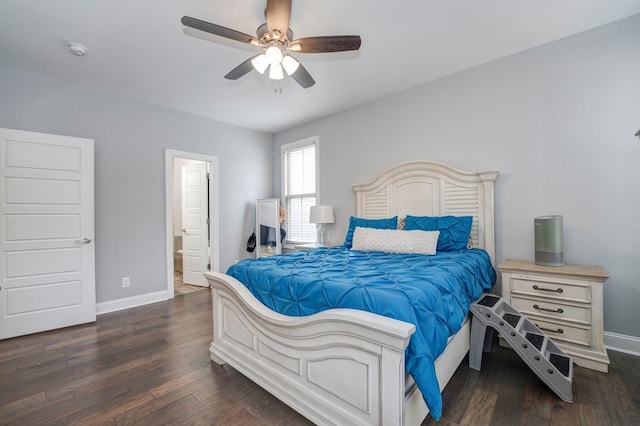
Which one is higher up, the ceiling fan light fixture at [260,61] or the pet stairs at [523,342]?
the ceiling fan light fixture at [260,61]

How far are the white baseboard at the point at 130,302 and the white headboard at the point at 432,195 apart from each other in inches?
118

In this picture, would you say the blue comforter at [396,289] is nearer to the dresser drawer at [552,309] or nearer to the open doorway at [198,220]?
the dresser drawer at [552,309]

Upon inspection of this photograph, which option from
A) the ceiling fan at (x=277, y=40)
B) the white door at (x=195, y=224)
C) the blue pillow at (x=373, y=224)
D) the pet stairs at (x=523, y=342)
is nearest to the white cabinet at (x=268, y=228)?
the white door at (x=195, y=224)

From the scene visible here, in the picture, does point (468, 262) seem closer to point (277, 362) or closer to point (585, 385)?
point (585, 385)

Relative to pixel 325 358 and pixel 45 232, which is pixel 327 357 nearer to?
pixel 325 358

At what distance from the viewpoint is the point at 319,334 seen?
1512 mm

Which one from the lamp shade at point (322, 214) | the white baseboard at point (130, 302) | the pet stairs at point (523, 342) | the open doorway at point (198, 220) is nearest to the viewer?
the pet stairs at point (523, 342)

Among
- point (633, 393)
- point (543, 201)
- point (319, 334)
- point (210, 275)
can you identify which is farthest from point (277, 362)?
point (543, 201)

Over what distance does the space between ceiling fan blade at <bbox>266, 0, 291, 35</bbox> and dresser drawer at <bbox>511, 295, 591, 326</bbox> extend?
2757 millimetres

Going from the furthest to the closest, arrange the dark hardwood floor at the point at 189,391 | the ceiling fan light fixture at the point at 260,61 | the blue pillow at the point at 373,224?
the blue pillow at the point at 373,224
the ceiling fan light fixture at the point at 260,61
the dark hardwood floor at the point at 189,391

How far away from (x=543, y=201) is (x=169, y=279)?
458 cm

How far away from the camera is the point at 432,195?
128 inches

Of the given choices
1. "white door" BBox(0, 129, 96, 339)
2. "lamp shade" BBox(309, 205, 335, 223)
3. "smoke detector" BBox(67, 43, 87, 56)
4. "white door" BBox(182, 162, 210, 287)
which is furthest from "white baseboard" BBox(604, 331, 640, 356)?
"smoke detector" BBox(67, 43, 87, 56)

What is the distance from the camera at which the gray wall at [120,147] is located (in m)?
3.03
